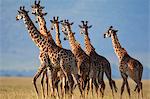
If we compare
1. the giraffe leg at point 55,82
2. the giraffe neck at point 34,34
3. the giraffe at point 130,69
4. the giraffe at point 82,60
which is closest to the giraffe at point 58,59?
the giraffe neck at point 34,34

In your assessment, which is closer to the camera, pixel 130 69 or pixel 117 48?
pixel 130 69

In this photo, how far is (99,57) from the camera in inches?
823

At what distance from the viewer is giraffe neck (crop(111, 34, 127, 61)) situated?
20.8 meters

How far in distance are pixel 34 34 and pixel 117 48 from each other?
12.3 ft

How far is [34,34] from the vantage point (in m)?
19.2

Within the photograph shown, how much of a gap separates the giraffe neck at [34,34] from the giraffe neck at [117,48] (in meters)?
3.43

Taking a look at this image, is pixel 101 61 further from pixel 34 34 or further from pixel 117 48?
pixel 34 34

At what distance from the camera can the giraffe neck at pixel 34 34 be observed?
62.0ft

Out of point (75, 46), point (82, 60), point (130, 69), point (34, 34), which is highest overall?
point (34, 34)

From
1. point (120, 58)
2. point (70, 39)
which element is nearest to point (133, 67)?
point (120, 58)

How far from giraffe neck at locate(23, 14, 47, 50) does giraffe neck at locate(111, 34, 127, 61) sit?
343 cm

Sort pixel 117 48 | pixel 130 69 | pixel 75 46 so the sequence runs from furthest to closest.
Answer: pixel 117 48 < pixel 75 46 < pixel 130 69

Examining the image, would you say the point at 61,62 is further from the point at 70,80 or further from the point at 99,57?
the point at 99,57

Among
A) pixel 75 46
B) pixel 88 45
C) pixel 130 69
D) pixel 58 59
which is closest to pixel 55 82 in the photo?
pixel 58 59
